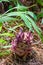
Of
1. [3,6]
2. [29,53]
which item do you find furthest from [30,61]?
[3,6]

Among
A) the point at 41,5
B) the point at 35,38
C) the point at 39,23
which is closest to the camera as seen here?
the point at 35,38

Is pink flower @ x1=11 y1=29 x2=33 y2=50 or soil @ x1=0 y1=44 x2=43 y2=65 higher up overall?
pink flower @ x1=11 y1=29 x2=33 y2=50

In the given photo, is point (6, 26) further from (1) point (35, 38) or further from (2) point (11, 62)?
(2) point (11, 62)

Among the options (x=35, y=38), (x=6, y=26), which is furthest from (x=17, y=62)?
(x=6, y=26)

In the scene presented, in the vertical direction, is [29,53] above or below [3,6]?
below

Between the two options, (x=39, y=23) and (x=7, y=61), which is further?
(x=39, y=23)

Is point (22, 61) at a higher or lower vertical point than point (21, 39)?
lower

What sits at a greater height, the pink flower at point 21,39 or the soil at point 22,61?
the pink flower at point 21,39

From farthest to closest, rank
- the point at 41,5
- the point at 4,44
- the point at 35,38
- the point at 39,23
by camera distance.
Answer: the point at 41,5 < the point at 39,23 < the point at 35,38 < the point at 4,44

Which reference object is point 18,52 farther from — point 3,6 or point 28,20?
point 3,6
